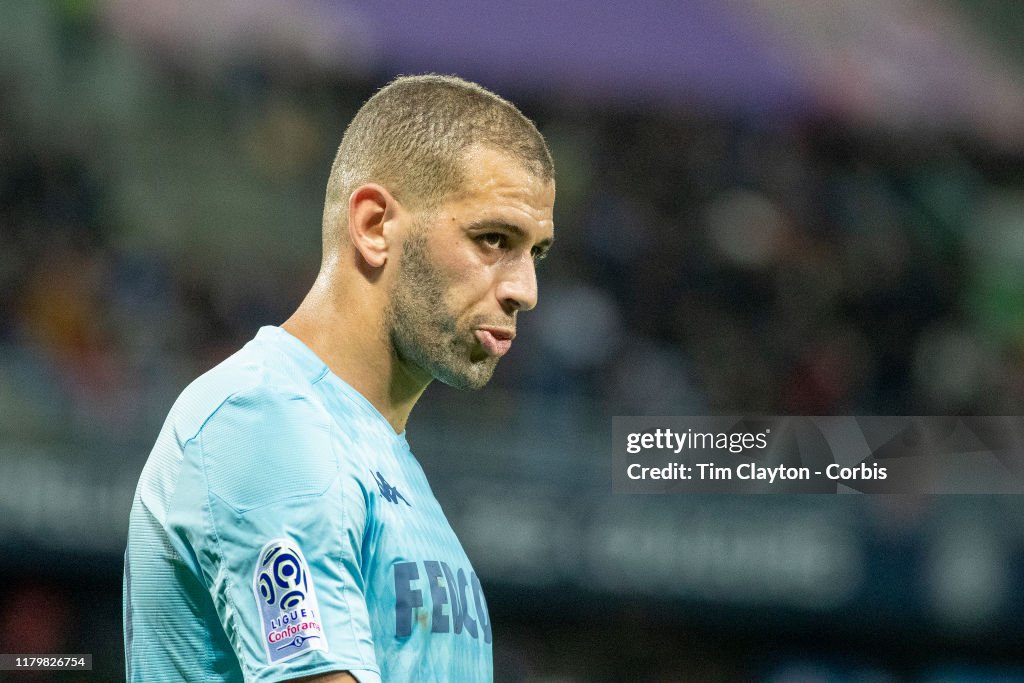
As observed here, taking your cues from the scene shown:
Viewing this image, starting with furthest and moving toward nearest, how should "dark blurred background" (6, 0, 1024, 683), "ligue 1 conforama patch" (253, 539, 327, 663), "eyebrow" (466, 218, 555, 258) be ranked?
1. "dark blurred background" (6, 0, 1024, 683)
2. "eyebrow" (466, 218, 555, 258)
3. "ligue 1 conforama patch" (253, 539, 327, 663)

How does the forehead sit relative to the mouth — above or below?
above

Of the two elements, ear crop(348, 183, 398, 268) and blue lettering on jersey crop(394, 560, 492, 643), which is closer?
blue lettering on jersey crop(394, 560, 492, 643)

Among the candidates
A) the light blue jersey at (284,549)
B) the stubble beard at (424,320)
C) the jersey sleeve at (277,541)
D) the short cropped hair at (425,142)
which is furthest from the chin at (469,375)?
the jersey sleeve at (277,541)

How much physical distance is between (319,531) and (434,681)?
13.0 inches

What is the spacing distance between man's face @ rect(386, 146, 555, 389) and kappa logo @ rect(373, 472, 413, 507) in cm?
25

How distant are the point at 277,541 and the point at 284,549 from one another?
13mm

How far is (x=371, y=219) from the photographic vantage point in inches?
80.6

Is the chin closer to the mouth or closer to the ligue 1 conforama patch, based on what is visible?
the mouth

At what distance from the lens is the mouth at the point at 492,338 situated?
206 centimetres

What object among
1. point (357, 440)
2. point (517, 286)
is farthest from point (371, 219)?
point (357, 440)

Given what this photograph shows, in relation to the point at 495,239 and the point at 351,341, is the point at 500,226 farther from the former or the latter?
the point at 351,341

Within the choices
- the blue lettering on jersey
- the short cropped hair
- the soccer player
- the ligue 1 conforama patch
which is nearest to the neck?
the soccer player

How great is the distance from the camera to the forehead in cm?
200

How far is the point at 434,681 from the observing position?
180cm
